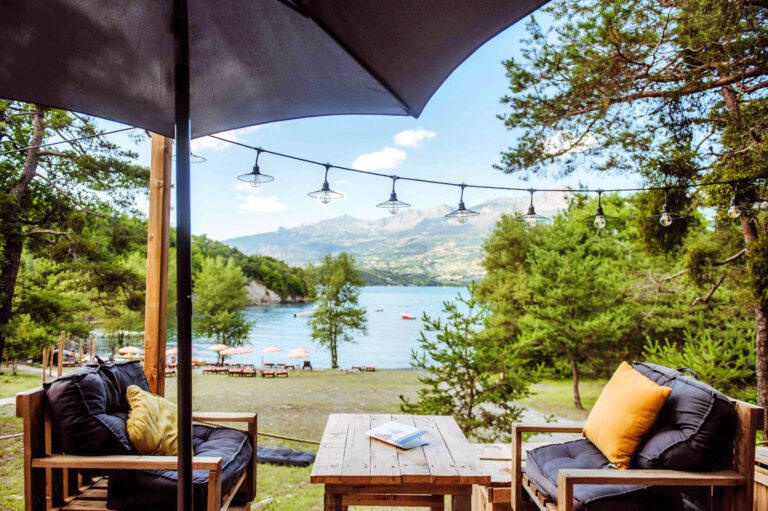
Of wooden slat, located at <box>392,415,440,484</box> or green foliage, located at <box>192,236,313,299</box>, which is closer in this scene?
wooden slat, located at <box>392,415,440,484</box>

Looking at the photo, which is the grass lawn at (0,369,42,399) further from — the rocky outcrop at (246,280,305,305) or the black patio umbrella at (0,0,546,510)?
the rocky outcrop at (246,280,305,305)

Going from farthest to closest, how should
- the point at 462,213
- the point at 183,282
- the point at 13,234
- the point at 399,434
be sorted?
1. the point at 13,234
2. the point at 462,213
3. the point at 399,434
4. the point at 183,282

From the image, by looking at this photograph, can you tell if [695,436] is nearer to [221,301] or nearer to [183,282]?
[183,282]

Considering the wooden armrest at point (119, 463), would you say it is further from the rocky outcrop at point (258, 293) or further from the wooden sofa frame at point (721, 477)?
the rocky outcrop at point (258, 293)

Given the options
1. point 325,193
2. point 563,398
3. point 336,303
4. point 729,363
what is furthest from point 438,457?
point 336,303

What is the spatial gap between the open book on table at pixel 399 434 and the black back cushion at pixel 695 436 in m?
0.98

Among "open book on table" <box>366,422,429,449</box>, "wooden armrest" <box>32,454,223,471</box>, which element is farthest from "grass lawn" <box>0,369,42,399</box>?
"open book on table" <box>366,422,429,449</box>

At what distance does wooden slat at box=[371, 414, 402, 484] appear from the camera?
5.95 feet

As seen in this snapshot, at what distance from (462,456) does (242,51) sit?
6.07 feet

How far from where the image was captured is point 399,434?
2240 mm

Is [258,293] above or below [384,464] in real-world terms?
above

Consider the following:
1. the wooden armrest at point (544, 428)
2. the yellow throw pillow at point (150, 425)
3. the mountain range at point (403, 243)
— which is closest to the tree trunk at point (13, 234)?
the yellow throw pillow at point (150, 425)

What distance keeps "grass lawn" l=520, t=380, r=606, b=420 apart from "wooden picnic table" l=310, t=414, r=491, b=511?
20.8 feet

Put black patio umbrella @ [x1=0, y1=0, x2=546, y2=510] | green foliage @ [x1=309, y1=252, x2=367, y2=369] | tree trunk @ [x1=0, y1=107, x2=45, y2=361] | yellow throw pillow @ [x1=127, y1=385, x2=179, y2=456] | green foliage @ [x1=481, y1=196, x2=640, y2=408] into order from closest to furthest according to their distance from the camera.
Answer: black patio umbrella @ [x1=0, y1=0, x2=546, y2=510]
yellow throw pillow @ [x1=127, y1=385, x2=179, y2=456]
tree trunk @ [x1=0, y1=107, x2=45, y2=361]
green foliage @ [x1=481, y1=196, x2=640, y2=408]
green foliage @ [x1=309, y1=252, x2=367, y2=369]
